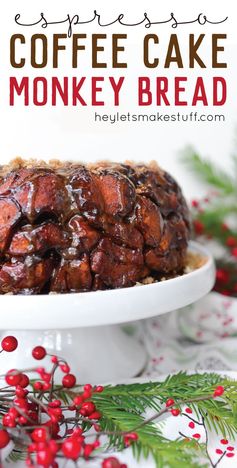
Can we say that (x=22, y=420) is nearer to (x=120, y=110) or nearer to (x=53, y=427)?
(x=53, y=427)

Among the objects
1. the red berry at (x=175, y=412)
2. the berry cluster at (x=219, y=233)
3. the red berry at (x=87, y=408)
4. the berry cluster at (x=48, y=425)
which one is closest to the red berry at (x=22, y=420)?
the berry cluster at (x=48, y=425)

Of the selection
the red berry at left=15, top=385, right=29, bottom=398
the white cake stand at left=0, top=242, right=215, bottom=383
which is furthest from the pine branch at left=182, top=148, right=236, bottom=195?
the red berry at left=15, top=385, right=29, bottom=398

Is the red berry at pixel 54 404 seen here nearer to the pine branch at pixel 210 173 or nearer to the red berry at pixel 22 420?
the red berry at pixel 22 420

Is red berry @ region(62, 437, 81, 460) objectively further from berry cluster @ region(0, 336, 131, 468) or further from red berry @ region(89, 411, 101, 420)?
red berry @ region(89, 411, 101, 420)

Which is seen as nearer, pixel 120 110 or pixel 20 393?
pixel 20 393

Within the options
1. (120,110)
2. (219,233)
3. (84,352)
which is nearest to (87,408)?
(84,352)
